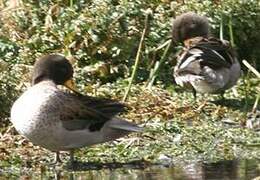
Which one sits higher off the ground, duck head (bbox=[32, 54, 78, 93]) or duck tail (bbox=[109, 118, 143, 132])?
duck head (bbox=[32, 54, 78, 93])

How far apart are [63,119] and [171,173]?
3.39ft

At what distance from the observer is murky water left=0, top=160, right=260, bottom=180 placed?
336 inches

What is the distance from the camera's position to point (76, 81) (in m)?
12.0

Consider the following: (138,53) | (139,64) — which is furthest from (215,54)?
(139,64)

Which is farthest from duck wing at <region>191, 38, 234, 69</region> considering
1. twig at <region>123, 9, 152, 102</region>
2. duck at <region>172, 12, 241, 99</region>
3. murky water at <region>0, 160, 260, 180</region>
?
murky water at <region>0, 160, 260, 180</region>

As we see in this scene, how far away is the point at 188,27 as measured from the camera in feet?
40.9

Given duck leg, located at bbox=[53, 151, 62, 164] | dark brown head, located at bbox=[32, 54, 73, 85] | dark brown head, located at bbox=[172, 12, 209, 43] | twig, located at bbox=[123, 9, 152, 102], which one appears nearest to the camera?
duck leg, located at bbox=[53, 151, 62, 164]

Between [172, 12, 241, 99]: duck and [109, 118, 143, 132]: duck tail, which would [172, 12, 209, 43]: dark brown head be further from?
[109, 118, 143, 132]: duck tail

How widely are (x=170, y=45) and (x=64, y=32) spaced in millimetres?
1245

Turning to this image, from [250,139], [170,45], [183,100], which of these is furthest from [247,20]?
[250,139]

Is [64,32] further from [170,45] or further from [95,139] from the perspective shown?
[95,139]

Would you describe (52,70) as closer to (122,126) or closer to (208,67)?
(122,126)

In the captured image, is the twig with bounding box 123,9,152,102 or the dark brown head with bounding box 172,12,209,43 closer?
the twig with bounding box 123,9,152,102

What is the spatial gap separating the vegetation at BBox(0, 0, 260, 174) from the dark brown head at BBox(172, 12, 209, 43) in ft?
0.88
